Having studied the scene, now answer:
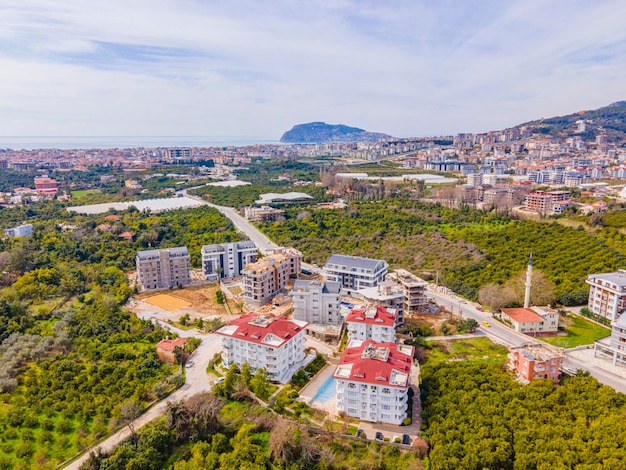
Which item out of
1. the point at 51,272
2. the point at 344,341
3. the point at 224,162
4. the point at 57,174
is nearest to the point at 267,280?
the point at 344,341

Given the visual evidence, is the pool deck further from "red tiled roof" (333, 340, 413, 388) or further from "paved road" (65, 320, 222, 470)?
"paved road" (65, 320, 222, 470)

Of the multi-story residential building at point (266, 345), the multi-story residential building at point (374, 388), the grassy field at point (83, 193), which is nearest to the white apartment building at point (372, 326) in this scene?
the multi-story residential building at point (266, 345)

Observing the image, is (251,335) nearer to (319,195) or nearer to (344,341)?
(344,341)

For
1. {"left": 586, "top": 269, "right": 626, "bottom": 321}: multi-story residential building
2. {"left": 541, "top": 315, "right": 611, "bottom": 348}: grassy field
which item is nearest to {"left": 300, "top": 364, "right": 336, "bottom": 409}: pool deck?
{"left": 541, "top": 315, "right": 611, "bottom": 348}: grassy field

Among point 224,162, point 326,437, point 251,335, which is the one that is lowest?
point 326,437

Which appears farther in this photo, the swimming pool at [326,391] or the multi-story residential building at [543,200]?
the multi-story residential building at [543,200]

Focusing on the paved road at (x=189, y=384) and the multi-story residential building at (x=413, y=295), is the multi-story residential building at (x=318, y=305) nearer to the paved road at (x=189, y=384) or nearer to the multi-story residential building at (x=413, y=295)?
the multi-story residential building at (x=413, y=295)
